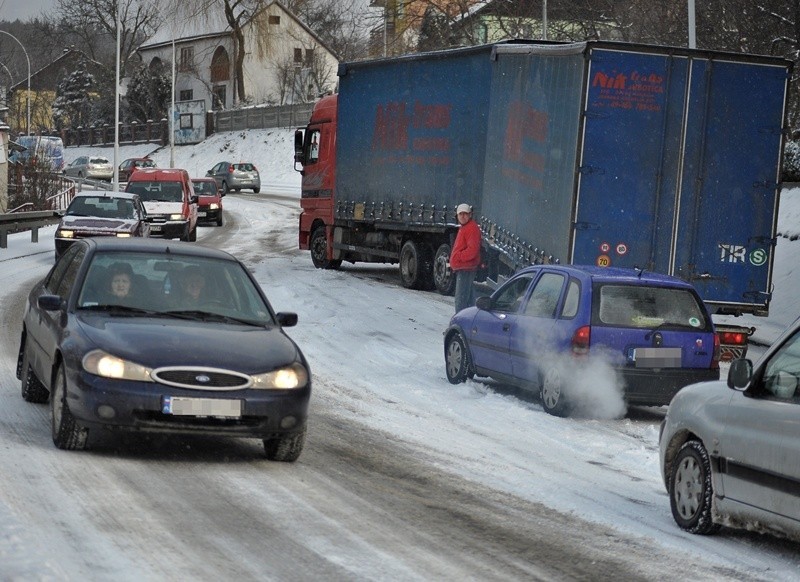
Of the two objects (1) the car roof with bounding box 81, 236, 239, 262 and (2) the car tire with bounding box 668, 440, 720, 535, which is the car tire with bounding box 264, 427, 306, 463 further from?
(2) the car tire with bounding box 668, 440, 720, 535

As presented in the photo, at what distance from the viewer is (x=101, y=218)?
28.2m

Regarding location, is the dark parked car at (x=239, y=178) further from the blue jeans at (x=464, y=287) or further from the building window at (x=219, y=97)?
the blue jeans at (x=464, y=287)

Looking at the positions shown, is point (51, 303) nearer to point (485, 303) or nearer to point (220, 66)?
point (485, 303)

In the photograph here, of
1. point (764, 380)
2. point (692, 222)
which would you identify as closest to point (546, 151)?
point (692, 222)

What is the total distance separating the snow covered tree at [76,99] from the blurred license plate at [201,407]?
98.2m

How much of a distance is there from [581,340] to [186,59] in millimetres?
89574

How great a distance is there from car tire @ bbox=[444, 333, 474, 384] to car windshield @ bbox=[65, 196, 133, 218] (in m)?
15.3

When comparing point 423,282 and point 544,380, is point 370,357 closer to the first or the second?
point 544,380

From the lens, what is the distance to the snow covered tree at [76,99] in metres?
105

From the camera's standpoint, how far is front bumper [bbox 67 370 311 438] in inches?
334

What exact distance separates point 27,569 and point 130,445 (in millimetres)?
3468

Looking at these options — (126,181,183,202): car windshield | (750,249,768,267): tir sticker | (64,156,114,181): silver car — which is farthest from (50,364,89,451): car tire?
(64,156,114,181): silver car

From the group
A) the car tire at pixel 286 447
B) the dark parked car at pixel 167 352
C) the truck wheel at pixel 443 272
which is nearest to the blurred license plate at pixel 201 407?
the dark parked car at pixel 167 352

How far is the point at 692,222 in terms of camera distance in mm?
15984
